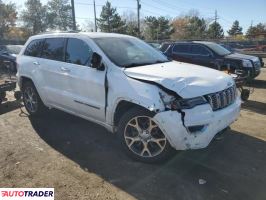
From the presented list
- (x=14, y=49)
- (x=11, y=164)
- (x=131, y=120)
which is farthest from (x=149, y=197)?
(x=14, y=49)

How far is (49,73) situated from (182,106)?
10.0 feet

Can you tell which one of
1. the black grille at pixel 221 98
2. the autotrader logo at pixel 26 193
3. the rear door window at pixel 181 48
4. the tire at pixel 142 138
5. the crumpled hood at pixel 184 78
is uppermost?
the rear door window at pixel 181 48

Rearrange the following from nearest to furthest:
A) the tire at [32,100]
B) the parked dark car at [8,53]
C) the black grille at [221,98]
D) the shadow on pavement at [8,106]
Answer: the black grille at [221,98], the tire at [32,100], the shadow on pavement at [8,106], the parked dark car at [8,53]

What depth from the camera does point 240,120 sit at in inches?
270

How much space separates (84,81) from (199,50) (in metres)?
8.54

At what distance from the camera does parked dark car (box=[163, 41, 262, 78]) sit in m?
12.2

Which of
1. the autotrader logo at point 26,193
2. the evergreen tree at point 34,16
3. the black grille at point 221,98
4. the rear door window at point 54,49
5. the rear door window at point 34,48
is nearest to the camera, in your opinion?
the autotrader logo at point 26,193

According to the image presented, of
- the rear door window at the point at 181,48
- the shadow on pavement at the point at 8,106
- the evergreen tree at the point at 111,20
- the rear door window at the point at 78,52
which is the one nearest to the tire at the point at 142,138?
the rear door window at the point at 78,52

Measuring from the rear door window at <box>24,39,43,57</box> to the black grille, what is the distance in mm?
3861

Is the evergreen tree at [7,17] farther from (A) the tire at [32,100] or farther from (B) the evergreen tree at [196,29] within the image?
(A) the tire at [32,100]

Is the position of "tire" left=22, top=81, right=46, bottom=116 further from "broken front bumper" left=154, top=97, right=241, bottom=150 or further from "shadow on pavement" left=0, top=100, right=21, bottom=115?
"broken front bumper" left=154, top=97, right=241, bottom=150

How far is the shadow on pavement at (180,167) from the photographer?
3.97 metres

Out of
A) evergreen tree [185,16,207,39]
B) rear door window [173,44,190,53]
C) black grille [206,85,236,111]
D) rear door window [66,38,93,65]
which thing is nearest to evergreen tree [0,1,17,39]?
evergreen tree [185,16,207,39]

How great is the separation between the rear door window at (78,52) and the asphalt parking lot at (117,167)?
55.8 inches
